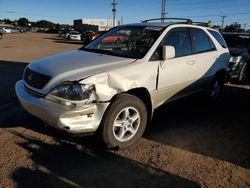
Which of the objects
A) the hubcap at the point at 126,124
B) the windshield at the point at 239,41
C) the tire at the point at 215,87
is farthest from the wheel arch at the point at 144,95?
the windshield at the point at 239,41

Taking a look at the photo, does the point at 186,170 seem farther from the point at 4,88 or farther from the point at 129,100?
the point at 4,88

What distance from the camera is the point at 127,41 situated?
15.6 feet

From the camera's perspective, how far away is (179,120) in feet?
16.9

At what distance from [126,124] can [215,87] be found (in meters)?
3.04

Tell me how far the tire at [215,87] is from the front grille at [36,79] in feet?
11.8

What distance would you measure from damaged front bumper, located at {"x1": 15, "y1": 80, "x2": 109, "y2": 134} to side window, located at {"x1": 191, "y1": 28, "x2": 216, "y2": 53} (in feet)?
8.15

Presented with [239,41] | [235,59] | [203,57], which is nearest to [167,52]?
[203,57]

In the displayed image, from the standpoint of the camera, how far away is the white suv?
11.1 ft

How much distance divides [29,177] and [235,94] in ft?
19.0

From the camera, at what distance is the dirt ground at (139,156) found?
317cm

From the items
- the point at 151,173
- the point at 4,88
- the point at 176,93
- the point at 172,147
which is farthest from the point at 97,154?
the point at 4,88

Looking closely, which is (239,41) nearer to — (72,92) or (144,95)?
(144,95)

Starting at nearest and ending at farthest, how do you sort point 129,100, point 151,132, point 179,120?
point 129,100 < point 151,132 < point 179,120

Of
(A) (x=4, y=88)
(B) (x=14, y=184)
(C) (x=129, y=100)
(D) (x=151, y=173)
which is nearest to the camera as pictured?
(B) (x=14, y=184)
